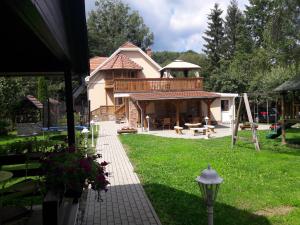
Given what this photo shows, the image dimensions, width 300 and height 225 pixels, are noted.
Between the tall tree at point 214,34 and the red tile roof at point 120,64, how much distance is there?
1767 centimetres

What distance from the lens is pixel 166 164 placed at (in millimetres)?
11141

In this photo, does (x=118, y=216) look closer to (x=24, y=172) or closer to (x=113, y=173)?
(x=24, y=172)

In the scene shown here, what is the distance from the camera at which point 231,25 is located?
52906mm

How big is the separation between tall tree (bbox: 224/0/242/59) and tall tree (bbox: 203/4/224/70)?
132cm

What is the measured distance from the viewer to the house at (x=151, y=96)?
24875mm

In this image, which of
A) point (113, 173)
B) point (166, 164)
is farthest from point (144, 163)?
point (113, 173)

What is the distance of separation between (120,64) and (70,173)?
3150cm

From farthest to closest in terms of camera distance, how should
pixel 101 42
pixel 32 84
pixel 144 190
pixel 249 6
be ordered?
1. pixel 101 42
2. pixel 249 6
3. pixel 32 84
4. pixel 144 190

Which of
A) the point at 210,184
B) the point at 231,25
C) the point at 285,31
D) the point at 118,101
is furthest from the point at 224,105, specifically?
the point at 210,184

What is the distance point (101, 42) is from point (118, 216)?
5642 cm

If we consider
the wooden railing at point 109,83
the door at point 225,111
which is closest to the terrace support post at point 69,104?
the door at point 225,111

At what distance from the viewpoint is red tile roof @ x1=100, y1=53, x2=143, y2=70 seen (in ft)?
114

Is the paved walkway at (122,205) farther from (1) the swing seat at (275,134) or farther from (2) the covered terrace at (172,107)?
(2) the covered terrace at (172,107)

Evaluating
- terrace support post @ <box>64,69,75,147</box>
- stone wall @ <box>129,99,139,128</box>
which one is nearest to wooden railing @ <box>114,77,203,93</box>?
stone wall @ <box>129,99,139,128</box>
